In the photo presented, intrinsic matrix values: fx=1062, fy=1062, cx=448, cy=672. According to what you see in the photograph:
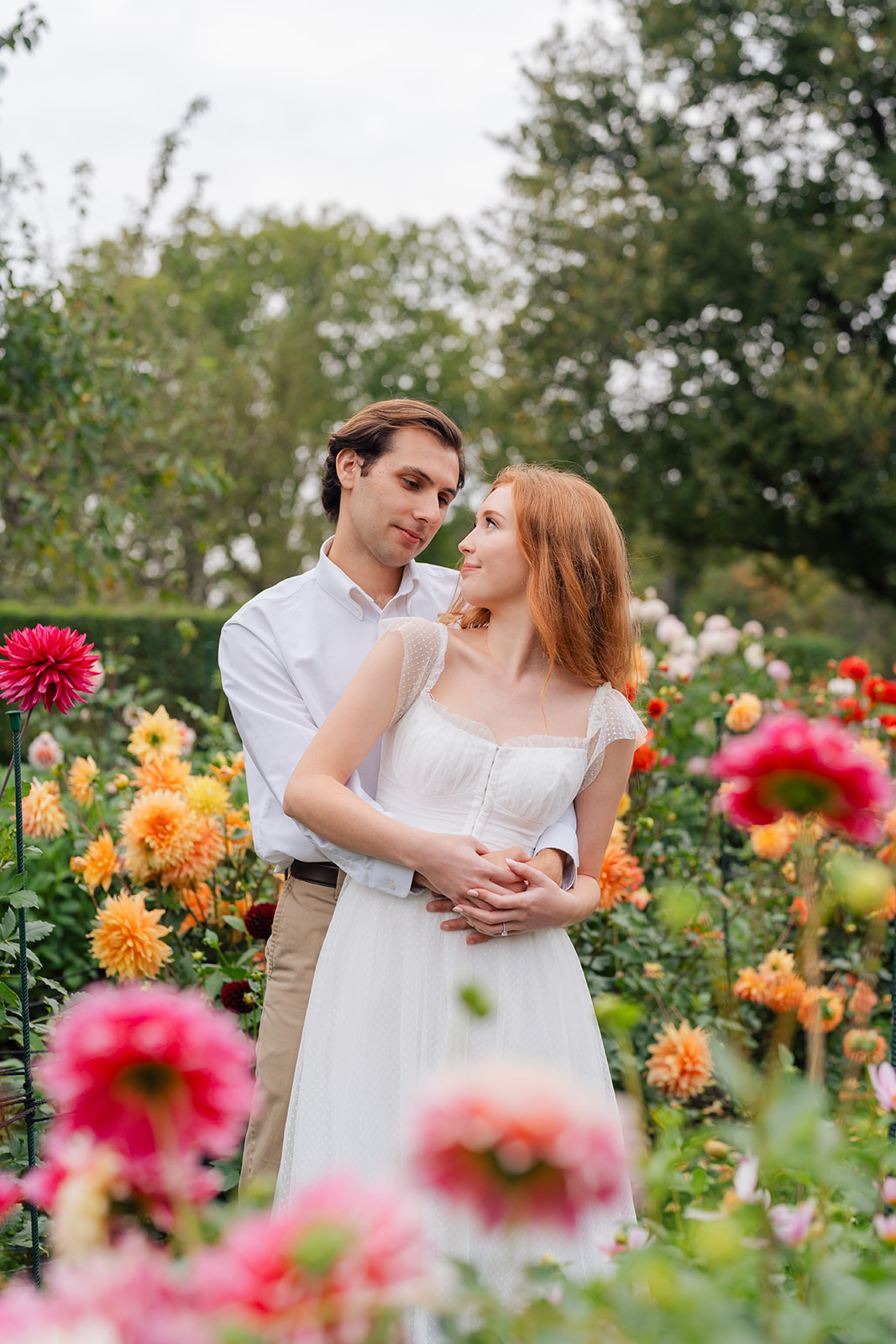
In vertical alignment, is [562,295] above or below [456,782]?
above

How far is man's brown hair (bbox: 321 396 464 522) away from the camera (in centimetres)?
A: 250

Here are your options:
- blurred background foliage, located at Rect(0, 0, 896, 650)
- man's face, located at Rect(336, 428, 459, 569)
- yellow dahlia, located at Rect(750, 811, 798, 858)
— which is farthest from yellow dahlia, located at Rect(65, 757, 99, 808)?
blurred background foliage, located at Rect(0, 0, 896, 650)

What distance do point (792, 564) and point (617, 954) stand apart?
482 inches

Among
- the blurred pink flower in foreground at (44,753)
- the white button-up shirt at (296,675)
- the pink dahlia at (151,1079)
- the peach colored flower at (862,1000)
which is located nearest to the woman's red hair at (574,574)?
the white button-up shirt at (296,675)

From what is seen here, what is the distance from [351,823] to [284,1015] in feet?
2.05

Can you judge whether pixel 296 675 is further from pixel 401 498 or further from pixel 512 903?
pixel 512 903

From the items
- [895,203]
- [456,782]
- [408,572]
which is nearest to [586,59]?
[895,203]

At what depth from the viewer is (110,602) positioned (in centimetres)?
1275

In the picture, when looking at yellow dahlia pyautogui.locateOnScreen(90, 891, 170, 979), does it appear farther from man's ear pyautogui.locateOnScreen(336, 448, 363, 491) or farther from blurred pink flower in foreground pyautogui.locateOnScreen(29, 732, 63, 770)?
blurred pink flower in foreground pyautogui.locateOnScreen(29, 732, 63, 770)

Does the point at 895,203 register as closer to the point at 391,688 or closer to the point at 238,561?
the point at 391,688

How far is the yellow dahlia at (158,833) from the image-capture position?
2506 mm

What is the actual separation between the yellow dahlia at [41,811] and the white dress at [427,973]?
105cm

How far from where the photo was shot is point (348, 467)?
256 cm

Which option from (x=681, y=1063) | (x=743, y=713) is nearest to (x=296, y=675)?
(x=681, y=1063)
